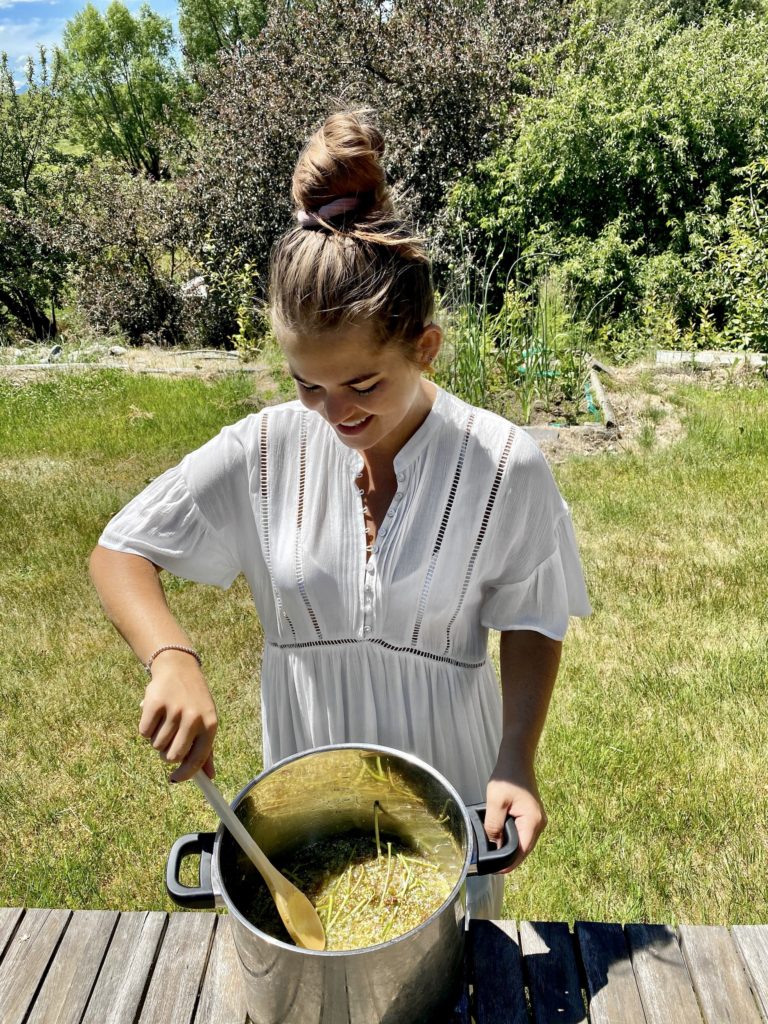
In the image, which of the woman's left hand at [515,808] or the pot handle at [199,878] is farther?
the woman's left hand at [515,808]

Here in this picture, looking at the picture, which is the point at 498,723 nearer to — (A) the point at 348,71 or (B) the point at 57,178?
(A) the point at 348,71

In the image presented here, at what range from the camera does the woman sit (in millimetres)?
1142

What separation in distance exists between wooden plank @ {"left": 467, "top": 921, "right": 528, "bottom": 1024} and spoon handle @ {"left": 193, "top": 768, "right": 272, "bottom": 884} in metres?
0.39

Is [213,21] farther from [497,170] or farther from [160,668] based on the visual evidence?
[160,668]

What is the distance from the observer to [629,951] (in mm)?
1186

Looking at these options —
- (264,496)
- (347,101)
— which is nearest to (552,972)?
(264,496)

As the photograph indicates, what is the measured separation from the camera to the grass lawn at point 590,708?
240 cm

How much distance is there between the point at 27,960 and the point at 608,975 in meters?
0.89

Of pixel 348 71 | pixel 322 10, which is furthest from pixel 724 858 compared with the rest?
pixel 322 10

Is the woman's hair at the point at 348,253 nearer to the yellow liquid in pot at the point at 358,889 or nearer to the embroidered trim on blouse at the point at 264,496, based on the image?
the embroidered trim on blouse at the point at 264,496

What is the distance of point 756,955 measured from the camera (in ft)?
3.88

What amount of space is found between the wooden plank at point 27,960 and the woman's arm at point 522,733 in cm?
72

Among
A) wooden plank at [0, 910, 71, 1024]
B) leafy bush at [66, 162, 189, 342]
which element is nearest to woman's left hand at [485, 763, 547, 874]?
wooden plank at [0, 910, 71, 1024]

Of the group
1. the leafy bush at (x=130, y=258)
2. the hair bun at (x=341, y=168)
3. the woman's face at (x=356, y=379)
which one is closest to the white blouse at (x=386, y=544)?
the woman's face at (x=356, y=379)
